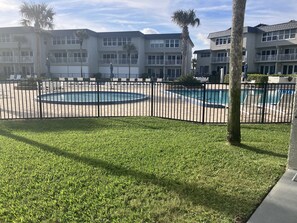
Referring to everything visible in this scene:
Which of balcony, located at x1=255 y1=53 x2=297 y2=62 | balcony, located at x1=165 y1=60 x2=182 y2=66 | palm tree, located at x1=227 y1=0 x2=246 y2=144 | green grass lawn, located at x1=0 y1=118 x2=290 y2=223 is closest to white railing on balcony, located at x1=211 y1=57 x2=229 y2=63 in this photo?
balcony, located at x1=255 y1=53 x2=297 y2=62

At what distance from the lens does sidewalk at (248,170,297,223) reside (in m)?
3.22

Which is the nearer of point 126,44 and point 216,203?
point 216,203

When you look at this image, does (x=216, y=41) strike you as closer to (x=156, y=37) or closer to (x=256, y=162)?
(x=156, y=37)

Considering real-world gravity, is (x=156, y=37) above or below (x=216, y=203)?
above

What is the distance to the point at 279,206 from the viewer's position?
11.6 ft

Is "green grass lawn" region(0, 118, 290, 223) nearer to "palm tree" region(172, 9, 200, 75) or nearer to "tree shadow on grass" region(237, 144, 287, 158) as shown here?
"tree shadow on grass" region(237, 144, 287, 158)

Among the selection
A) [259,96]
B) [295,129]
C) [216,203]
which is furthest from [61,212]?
[259,96]

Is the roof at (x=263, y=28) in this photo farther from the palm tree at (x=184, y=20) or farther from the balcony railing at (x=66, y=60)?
the balcony railing at (x=66, y=60)

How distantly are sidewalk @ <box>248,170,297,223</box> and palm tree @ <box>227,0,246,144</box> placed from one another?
7.30ft

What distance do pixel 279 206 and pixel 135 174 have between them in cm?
227

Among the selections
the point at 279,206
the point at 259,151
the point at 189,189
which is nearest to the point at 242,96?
the point at 259,151

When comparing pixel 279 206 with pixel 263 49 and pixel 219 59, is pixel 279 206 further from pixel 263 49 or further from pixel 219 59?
pixel 219 59

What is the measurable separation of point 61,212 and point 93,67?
2083 inches

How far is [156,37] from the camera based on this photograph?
53.8 meters
